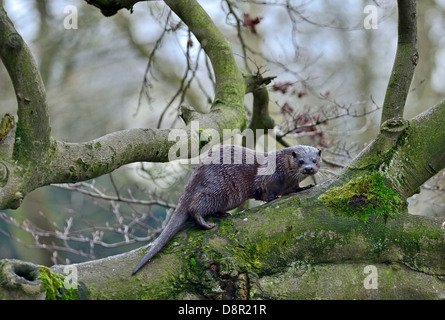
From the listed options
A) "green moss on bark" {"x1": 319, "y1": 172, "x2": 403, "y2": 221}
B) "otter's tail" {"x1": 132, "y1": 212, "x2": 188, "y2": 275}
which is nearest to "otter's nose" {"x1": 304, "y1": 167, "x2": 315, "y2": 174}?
"green moss on bark" {"x1": 319, "y1": 172, "x2": 403, "y2": 221}

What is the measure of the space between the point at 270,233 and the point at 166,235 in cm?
59

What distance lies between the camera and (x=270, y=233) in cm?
280

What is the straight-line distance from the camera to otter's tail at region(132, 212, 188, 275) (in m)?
2.60

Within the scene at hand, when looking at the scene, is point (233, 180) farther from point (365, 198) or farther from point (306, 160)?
point (365, 198)

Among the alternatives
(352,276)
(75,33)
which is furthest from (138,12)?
(352,276)

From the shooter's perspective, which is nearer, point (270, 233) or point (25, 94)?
point (25, 94)

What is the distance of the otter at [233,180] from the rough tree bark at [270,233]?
0.11 meters

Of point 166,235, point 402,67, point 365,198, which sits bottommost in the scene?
point 166,235

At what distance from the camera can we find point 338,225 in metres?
2.83

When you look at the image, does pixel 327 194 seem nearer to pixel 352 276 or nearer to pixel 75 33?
pixel 352 276

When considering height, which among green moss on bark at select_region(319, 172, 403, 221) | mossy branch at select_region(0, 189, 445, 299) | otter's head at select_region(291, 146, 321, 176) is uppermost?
otter's head at select_region(291, 146, 321, 176)

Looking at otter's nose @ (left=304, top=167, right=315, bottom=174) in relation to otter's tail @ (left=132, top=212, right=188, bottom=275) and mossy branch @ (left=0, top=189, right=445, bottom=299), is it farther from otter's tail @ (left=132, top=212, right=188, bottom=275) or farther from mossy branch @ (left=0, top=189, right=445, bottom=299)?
otter's tail @ (left=132, top=212, right=188, bottom=275)

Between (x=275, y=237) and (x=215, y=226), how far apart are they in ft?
1.16

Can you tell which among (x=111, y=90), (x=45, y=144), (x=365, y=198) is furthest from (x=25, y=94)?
(x=111, y=90)
